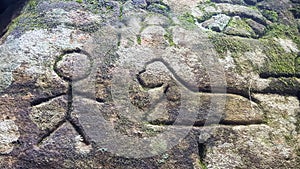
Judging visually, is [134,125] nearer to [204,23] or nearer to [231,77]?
[231,77]

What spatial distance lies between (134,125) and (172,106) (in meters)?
0.64

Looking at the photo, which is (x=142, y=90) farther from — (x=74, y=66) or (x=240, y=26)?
(x=240, y=26)

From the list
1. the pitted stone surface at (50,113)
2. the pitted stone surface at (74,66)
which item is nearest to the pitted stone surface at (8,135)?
the pitted stone surface at (50,113)

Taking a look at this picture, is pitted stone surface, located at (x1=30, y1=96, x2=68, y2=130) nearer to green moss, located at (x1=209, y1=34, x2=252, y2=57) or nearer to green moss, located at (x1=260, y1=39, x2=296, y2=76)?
green moss, located at (x1=209, y1=34, x2=252, y2=57)

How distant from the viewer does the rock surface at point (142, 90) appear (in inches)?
172

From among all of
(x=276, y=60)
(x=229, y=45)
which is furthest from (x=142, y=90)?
(x=276, y=60)

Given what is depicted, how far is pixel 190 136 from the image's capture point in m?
4.65

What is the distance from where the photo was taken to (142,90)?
502 centimetres

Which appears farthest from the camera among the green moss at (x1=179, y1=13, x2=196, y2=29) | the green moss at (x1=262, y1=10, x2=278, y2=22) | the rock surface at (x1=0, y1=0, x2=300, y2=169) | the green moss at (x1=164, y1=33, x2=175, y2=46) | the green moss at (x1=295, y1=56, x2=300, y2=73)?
the green moss at (x1=262, y1=10, x2=278, y2=22)

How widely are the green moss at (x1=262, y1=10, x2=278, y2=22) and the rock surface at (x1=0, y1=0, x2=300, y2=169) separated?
60cm

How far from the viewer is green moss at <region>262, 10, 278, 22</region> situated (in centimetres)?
697

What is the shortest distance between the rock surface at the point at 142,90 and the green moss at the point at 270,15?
60 centimetres

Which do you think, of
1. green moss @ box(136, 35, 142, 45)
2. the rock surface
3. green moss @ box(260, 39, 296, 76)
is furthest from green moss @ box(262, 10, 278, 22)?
green moss @ box(136, 35, 142, 45)

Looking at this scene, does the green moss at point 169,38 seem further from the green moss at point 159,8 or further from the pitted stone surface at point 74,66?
the pitted stone surface at point 74,66
